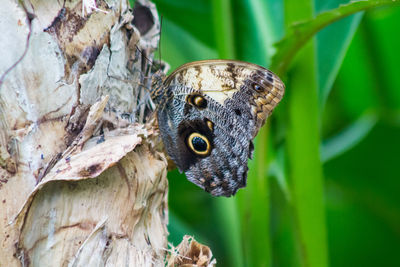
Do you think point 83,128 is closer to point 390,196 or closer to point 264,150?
point 264,150

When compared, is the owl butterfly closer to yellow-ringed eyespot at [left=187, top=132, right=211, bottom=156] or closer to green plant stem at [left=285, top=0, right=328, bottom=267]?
yellow-ringed eyespot at [left=187, top=132, right=211, bottom=156]

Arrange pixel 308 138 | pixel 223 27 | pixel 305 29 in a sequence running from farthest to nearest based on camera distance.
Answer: pixel 223 27, pixel 308 138, pixel 305 29

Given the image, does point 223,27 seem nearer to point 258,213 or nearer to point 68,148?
point 258,213

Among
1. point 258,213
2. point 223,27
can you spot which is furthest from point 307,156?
point 223,27

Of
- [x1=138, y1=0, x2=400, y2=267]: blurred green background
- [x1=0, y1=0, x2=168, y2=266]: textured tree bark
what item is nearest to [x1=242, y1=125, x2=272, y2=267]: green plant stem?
[x1=138, y1=0, x2=400, y2=267]: blurred green background

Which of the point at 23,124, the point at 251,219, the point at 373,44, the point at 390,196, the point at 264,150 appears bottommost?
the point at 390,196

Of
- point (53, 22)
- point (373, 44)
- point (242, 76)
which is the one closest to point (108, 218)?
point (53, 22)
